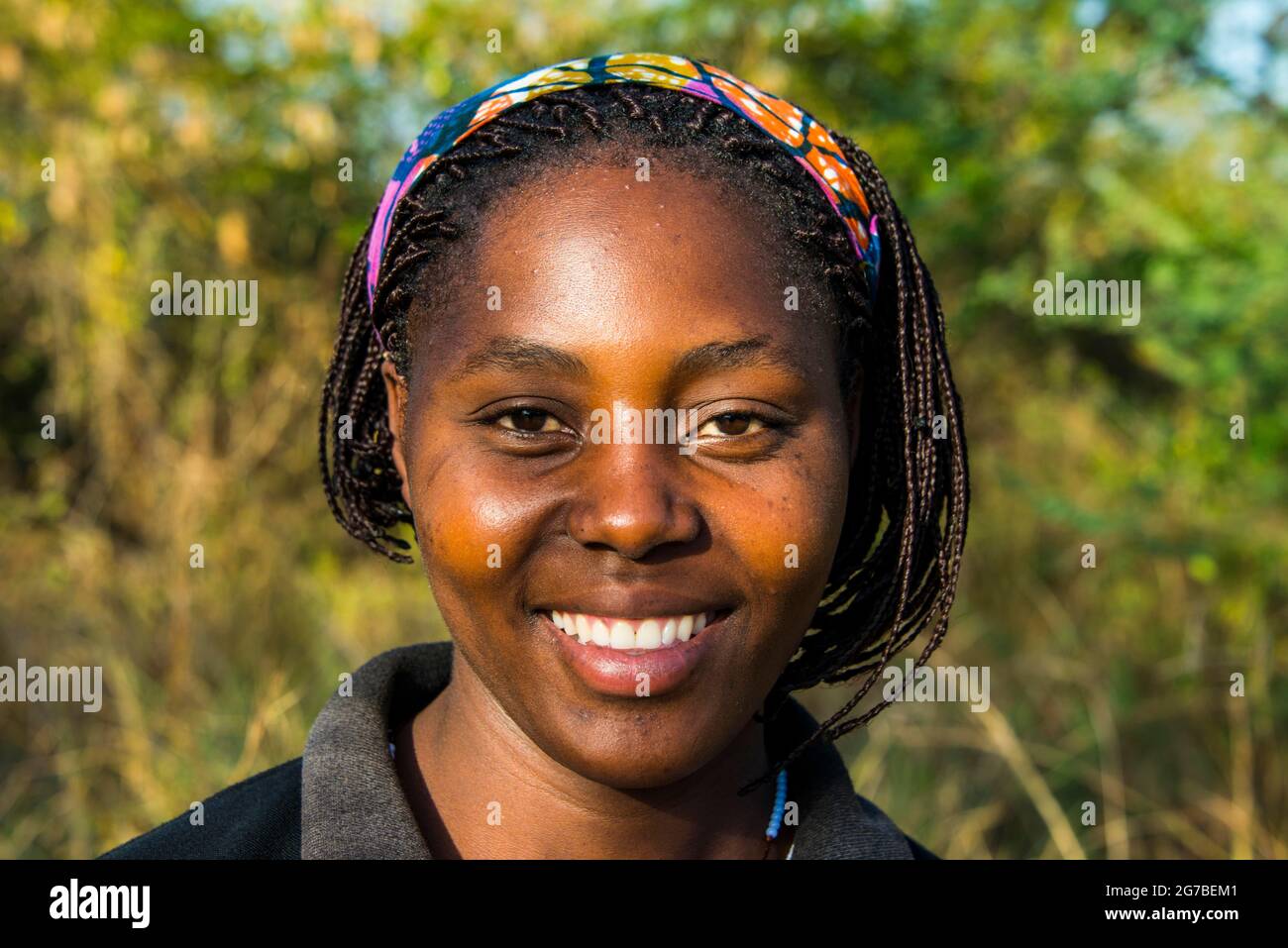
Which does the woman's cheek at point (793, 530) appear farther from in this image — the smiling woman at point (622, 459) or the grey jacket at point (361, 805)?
the grey jacket at point (361, 805)

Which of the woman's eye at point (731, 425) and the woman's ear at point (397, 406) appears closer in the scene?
the woman's eye at point (731, 425)

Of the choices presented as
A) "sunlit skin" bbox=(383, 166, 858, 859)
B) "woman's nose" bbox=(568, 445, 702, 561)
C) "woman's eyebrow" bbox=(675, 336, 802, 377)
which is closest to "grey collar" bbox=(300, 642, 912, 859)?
"sunlit skin" bbox=(383, 166, 858, 859)

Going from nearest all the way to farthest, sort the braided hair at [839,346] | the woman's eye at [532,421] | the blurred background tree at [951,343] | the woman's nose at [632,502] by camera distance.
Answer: the woman's nose at [632,502] < the woman's eye at [532,421] < the braided hair at [839,346] < the blurred background tree at [951,343]

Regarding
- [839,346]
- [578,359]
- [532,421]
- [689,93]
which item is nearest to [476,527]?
[532,421]

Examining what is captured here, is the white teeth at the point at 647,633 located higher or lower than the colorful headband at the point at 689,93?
lower

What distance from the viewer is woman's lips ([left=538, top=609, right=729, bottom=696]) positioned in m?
1.89

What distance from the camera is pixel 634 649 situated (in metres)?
1.89

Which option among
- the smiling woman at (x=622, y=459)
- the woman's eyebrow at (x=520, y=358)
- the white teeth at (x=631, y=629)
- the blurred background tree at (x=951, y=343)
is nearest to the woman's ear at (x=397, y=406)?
the smiling woman at (x=622, y=459)

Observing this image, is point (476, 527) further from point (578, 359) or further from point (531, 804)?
point (531, 804)

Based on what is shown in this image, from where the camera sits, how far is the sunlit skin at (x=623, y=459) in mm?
1852

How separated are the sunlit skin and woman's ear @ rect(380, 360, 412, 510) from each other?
0.41ft
